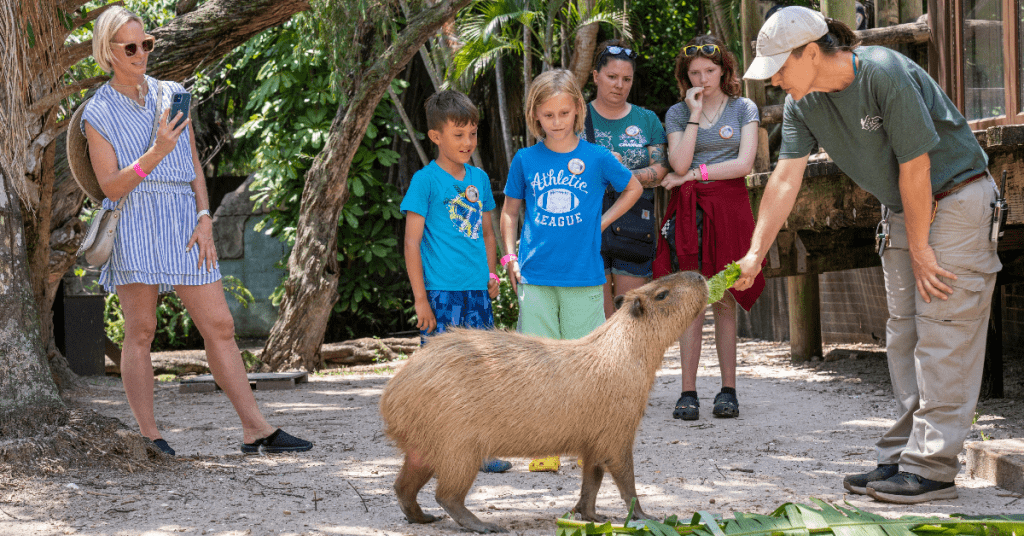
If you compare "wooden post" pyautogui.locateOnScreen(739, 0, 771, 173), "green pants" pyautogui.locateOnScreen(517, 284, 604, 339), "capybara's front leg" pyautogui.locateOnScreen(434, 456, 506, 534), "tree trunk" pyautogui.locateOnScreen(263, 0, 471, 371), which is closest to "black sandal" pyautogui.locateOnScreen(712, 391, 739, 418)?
"green pants" pyautogui.locateOnScreen(517, 284, 604, 339)

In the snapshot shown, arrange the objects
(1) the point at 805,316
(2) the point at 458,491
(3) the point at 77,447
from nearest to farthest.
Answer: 1. (2) the point at 458,491
2. (3) the point at 77,447
3. (1) the point at 805,316

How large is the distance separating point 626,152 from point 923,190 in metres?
2.06

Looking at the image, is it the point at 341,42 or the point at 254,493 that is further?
the point at 341,42

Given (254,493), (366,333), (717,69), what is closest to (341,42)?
(717,69)

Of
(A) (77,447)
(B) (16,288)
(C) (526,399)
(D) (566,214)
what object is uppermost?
(D) (566,214)

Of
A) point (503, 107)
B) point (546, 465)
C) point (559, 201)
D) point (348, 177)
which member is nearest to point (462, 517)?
point (546, 465)

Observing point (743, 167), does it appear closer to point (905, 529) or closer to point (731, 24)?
point (905, 529)

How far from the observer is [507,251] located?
→ 4320 mm

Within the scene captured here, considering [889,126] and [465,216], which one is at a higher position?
[889,126]

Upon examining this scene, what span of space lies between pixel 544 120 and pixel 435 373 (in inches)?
63.8

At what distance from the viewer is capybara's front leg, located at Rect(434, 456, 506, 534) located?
294cm

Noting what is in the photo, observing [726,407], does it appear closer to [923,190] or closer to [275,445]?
[923,190]

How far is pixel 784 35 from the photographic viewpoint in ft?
10.6

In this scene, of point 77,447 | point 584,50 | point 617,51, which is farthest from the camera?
point 584,50
